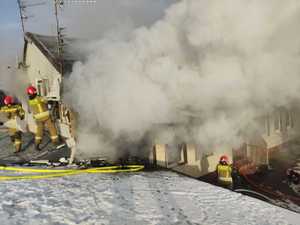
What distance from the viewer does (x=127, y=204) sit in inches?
181

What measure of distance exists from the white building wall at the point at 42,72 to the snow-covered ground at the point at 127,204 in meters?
5.44

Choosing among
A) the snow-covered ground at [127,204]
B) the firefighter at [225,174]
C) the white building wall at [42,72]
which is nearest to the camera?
the snow-covered ground at [127,204]

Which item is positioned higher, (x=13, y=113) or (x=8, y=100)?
(x=8, y=100)

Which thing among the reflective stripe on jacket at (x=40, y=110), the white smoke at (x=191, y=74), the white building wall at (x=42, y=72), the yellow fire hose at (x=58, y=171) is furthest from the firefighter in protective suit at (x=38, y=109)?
the white building wall at (x=42, y=72)

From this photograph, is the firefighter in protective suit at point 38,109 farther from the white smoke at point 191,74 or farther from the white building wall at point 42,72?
the white building wall at point 42,72

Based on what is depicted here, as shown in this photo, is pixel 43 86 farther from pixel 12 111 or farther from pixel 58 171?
pixel 58 171

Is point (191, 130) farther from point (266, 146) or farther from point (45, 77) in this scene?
point (45, 77)

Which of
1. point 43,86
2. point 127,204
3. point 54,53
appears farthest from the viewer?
point 43,86

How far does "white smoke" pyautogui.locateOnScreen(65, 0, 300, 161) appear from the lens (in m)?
5.08

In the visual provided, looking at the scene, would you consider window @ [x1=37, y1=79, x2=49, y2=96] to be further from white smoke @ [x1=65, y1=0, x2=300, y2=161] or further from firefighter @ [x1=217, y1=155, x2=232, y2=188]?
firefighter @ [x1=217, y1=155, x2=232, y2=188]

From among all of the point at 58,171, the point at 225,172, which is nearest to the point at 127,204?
the point at 58,171

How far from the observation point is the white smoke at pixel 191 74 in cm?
508

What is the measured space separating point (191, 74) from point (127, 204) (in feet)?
9.43

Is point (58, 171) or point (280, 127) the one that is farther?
point (280, 127)
